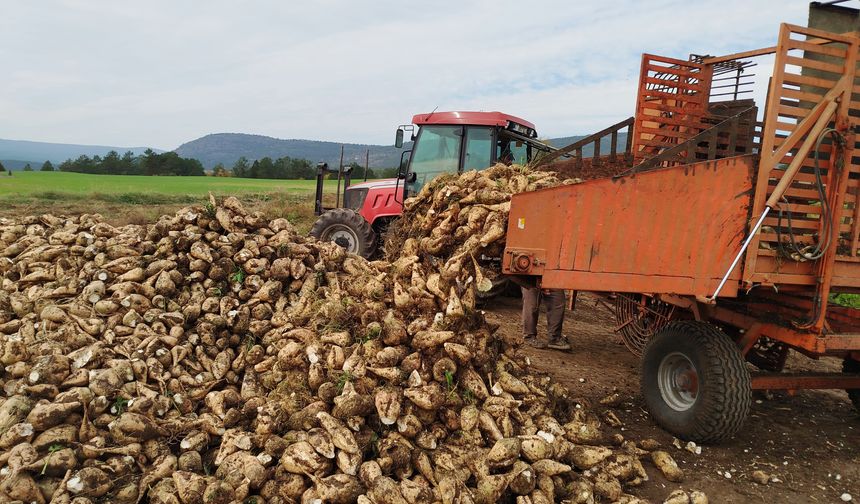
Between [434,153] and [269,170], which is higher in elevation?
[269,170]

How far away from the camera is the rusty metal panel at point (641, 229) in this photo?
375cm

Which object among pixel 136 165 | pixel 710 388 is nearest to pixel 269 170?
pixel 136 165

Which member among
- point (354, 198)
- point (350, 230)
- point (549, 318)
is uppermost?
point (354, 198)

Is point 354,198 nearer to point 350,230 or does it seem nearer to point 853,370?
point 350,230

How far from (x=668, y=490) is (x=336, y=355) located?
2.43m

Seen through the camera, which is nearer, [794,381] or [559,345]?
[794,381]

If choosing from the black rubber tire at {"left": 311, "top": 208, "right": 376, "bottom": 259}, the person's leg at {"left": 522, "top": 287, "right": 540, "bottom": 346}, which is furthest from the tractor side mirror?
the person's leg at {"left": 522, "top": 287, "right": 540, "bottom": 346}

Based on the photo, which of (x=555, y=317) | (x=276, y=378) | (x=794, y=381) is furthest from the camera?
(x=555, y=317)

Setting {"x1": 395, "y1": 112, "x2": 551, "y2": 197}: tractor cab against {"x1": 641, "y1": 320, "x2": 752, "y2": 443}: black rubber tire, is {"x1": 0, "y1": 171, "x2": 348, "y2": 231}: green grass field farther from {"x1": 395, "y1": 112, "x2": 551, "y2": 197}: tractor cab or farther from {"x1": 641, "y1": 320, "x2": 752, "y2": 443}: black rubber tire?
{"x1": 641, "y1": 320, "x2": 752, "y2": 443}: black rubber tire

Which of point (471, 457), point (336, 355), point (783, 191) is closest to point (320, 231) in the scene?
point (336, 355)

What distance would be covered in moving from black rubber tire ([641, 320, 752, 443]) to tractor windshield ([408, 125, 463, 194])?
4.25 meters

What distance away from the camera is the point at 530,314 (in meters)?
6.39

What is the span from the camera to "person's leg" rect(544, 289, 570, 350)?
247 inches

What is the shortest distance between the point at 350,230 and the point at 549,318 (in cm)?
341
